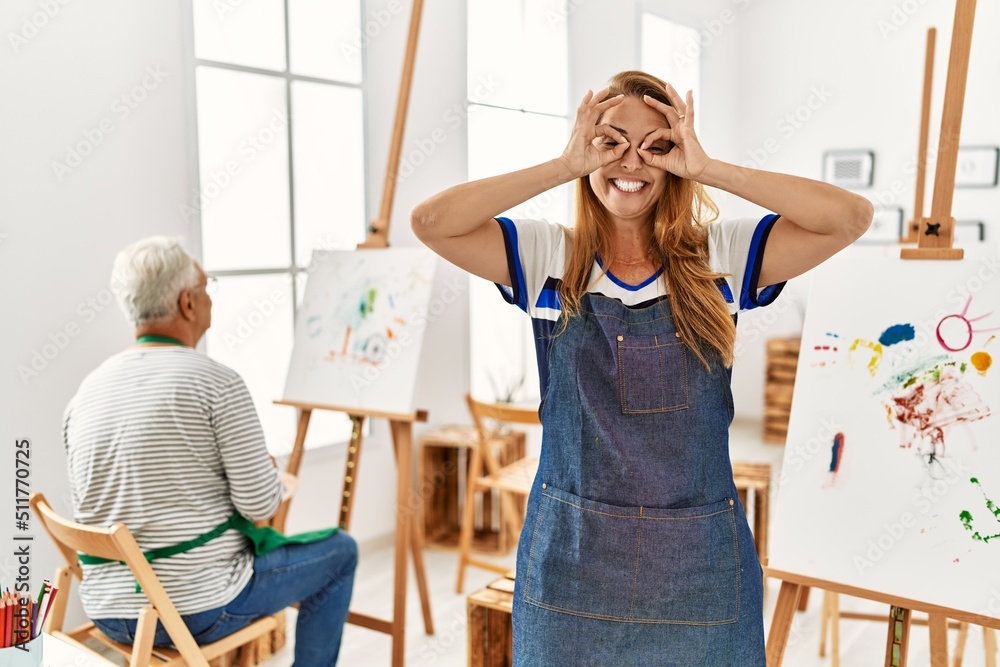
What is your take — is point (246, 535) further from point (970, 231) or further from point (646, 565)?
point (970, 231)

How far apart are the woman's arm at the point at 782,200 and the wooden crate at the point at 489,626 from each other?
3.80ft

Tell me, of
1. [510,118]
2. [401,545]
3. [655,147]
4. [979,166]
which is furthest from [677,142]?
[979,166]

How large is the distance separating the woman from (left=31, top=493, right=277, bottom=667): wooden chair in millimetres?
775

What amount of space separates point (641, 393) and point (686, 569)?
30 centimetres

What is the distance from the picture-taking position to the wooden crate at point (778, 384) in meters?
5.92

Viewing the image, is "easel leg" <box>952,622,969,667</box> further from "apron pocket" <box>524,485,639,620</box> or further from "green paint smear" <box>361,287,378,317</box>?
"green paint smear" <box>361,287,378,317</box>

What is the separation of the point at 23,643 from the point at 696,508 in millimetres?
1062

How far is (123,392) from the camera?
6.41 ft

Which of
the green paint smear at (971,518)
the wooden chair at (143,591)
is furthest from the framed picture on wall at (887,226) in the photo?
the wooden chair at (143,591)

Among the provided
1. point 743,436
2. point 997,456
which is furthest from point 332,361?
point 743,436

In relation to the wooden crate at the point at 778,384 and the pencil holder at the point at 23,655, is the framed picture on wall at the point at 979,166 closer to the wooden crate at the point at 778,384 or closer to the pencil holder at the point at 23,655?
the wooden crate at the point at 778,384

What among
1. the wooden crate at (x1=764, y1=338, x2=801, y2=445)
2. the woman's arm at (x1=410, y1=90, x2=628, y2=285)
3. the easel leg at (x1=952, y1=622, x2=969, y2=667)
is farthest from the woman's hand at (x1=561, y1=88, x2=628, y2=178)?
the wooden crate at (x1=764, y1=338, x2=801, y2=445)

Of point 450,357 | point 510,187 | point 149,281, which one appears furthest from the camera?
point 450,357

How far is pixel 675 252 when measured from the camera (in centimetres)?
146
